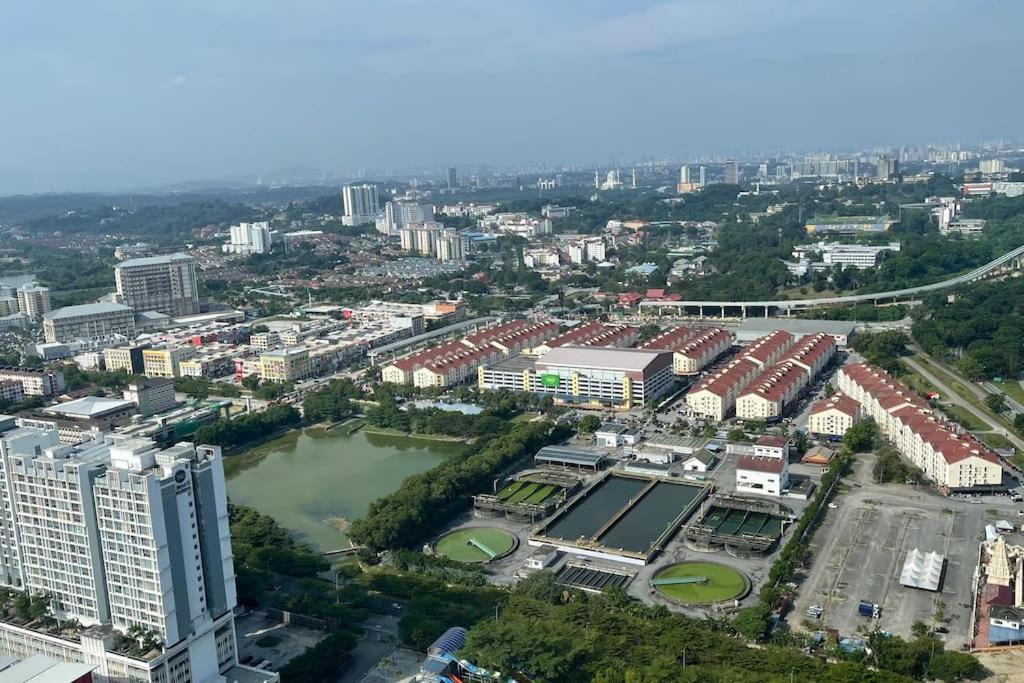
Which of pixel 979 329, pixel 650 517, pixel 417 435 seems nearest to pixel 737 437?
pixel 650 517

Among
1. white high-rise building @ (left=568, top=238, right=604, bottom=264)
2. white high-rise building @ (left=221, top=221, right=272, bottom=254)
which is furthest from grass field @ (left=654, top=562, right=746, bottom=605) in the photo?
white high-rise building @ (left=221, top=221, right=272, bottom=254)

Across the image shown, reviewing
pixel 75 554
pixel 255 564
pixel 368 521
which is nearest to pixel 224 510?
pixel 75 554

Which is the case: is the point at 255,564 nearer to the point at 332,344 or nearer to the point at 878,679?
the point at 878,679

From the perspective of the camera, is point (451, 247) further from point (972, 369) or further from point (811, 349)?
point (972, 369)

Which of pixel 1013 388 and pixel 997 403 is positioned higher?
pixel 997 403

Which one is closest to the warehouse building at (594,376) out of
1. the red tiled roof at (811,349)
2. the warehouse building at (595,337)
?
the warehouse building at (595,337)

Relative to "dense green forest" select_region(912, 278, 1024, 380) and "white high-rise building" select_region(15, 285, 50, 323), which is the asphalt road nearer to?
"dense green forest" select_region(912, 278, 1024, 380)

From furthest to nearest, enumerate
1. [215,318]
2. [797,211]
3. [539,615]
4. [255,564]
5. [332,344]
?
[797,211]
[215,318]
[332,344]
[255,564]
[539,615]
